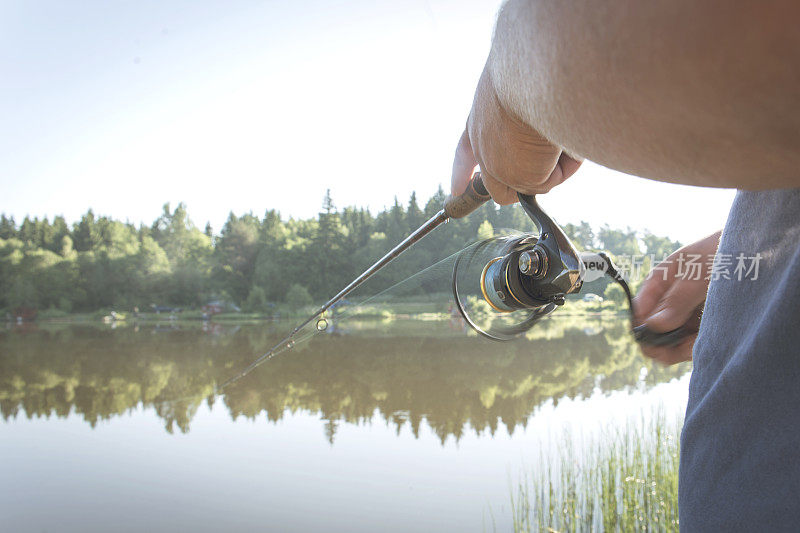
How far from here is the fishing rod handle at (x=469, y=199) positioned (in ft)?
3.68

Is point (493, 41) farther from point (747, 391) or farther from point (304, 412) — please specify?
point (304, 412)

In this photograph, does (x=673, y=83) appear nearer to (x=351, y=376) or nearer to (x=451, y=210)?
(x=451, y=210)

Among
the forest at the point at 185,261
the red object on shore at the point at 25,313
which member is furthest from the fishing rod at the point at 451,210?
the red object on shore at the point at 25,313

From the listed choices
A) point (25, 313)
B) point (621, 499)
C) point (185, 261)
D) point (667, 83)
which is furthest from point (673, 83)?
point (25, 313)

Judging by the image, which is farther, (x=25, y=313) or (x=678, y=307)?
(x=25, y=313)

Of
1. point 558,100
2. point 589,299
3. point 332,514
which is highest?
point 558,100

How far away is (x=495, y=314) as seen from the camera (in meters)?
1.18

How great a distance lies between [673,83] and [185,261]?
3899 centimetres

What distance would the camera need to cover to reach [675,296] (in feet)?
2.61

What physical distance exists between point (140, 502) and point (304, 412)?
3825 mm

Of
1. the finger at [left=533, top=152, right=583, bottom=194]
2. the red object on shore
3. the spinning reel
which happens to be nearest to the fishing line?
the spinning reel

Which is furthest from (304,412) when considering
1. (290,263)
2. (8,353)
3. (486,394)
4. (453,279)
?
(290,263)

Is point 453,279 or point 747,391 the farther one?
point 453,279

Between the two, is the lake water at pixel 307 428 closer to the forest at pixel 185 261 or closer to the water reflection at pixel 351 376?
the water reflection at pixel 351 376
